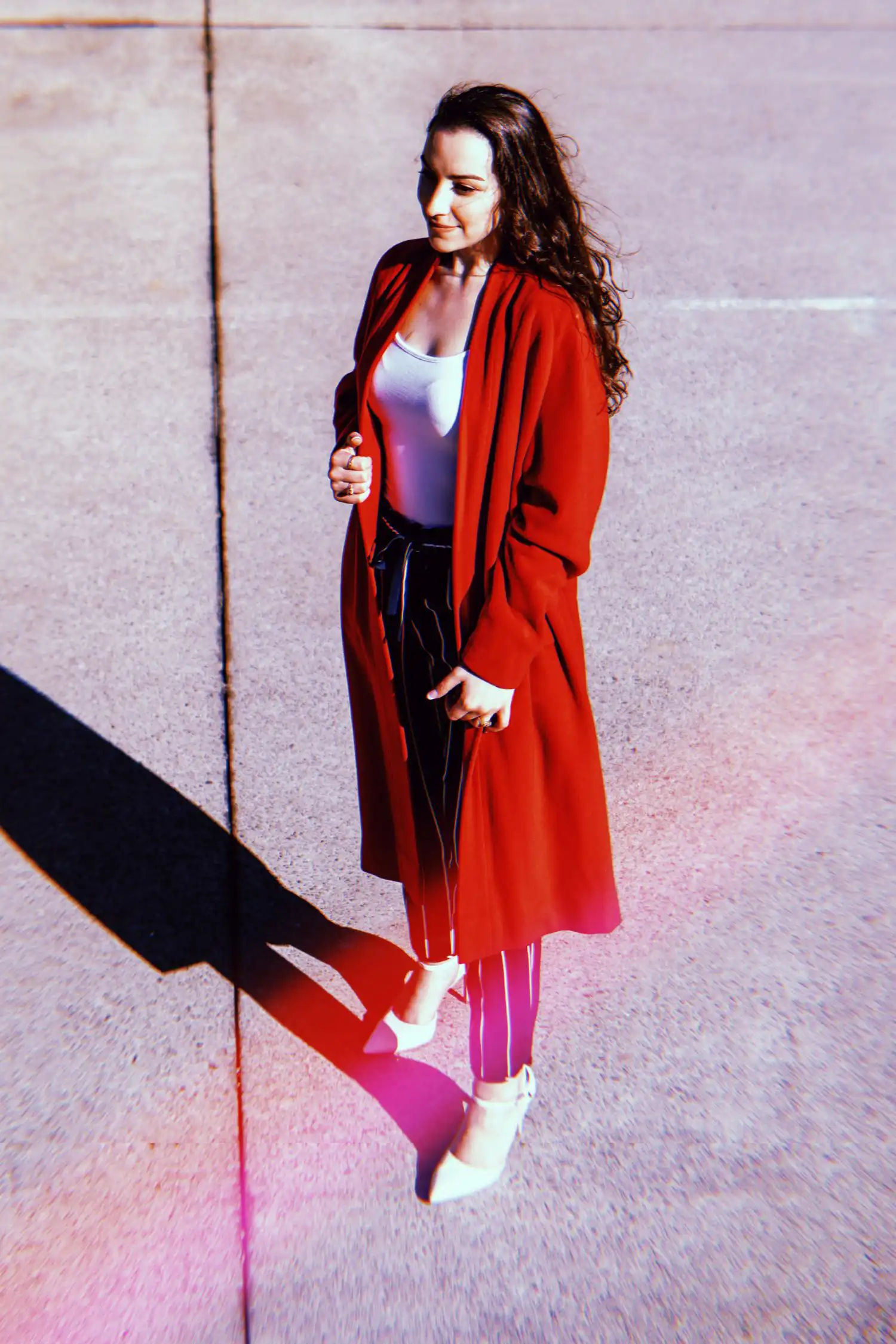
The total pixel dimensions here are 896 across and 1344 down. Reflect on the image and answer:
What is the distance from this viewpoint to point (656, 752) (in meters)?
3.46

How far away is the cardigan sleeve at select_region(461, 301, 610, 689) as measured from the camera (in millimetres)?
1914

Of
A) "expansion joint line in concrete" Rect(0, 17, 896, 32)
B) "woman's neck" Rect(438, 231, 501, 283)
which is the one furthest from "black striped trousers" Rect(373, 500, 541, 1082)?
"expansion joint line in concrete" Rect(0, 17, 896, 32)

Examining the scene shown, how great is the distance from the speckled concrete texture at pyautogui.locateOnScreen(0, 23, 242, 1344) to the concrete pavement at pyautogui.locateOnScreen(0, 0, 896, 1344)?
0.04ft

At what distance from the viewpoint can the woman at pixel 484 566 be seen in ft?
6.34

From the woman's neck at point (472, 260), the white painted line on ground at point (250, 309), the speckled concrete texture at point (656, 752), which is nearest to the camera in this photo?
the woman's neck at point (472, 260)

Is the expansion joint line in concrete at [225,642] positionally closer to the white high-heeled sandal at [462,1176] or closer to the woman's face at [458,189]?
the white high-heeled sandal at [462,1176]

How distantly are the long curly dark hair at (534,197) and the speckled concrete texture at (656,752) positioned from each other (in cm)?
150

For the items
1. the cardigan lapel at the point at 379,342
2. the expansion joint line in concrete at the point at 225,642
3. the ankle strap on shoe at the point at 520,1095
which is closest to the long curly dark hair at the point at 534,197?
the cardigan lapel at the point at 379,342

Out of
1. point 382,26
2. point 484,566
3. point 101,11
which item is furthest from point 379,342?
point 101,11

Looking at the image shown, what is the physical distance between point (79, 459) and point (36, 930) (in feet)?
6.12

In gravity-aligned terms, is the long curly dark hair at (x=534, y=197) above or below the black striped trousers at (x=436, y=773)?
above

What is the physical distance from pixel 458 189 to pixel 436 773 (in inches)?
39.9

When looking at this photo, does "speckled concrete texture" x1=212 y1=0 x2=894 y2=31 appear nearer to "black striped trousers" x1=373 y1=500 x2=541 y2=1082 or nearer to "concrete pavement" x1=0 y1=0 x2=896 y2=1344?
"concrete pavement" x1=0 y1=0 x2=896 y2=1344

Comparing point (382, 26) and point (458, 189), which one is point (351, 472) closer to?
point (458, 189)
